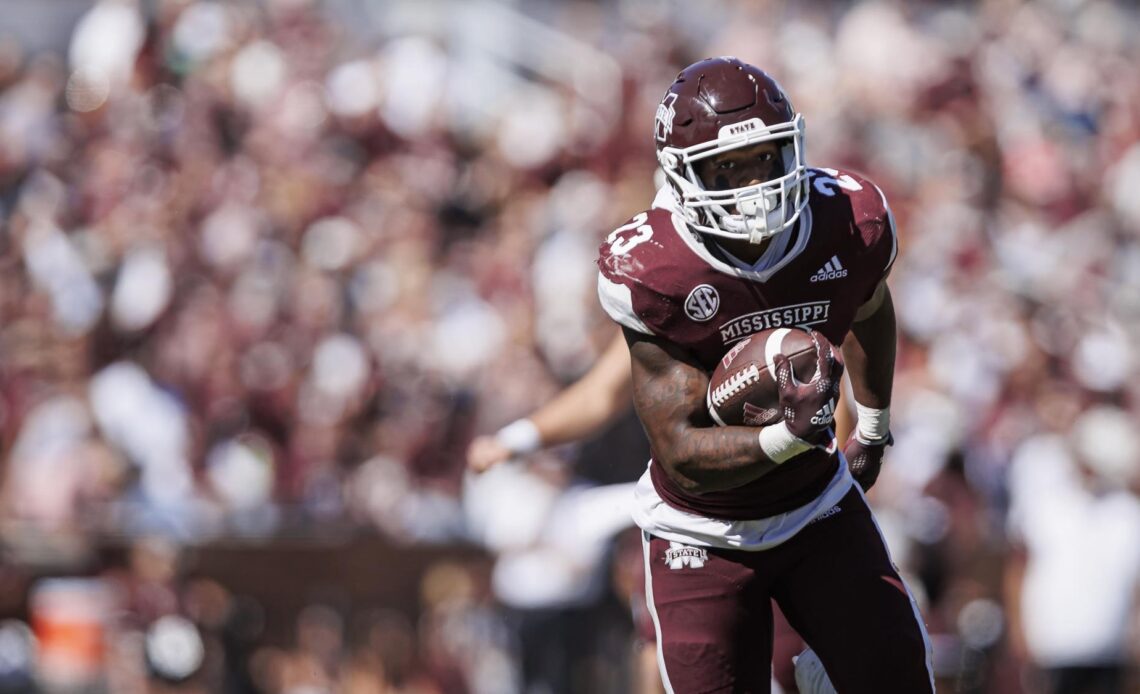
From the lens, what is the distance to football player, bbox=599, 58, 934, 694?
438cm

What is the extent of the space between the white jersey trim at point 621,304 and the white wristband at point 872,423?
0.86 metres

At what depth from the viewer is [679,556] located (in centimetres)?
467

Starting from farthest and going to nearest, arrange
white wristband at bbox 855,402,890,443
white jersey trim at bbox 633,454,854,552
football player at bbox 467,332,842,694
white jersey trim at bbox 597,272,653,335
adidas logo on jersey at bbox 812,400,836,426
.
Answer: football player at bbox 467,332,842,694, white wristband at bbox 855,402,890,443, white jersey trim at bbox 633,454,854,552, white jersey trim at bbox 597,272,653,335, adidas logo on jersey at bbox 812,400,836,426

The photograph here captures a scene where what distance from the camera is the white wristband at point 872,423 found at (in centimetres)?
498

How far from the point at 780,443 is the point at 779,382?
0.15 metres

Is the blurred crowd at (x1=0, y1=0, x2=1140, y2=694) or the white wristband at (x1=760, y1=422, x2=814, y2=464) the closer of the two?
the white wristband at (x1=760, y1=422, x2=814, y2=464)

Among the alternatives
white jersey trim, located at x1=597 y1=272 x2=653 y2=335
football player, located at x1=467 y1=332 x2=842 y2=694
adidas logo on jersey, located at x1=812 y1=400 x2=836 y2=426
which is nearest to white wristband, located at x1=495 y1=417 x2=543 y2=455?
football player, located at x1=467 y1=332 x2=842 y2=694

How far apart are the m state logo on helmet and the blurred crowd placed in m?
2.68

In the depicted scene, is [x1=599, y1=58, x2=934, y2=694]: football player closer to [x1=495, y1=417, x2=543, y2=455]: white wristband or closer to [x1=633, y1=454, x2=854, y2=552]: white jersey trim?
[x1=633, y1=454, x2=854, y2=552]: white jersey trim

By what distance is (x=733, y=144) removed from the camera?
4.36 meters

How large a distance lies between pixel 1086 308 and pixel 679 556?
8.29 meters

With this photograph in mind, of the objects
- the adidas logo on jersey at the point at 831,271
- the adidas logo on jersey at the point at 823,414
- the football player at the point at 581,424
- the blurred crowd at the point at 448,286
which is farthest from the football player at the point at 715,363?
the blurred crowd at the point at 448,286

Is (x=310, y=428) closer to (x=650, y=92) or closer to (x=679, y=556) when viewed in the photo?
(x=650, y=92)

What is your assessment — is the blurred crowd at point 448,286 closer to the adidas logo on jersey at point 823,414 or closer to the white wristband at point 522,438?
the white wristband at point 522,438
